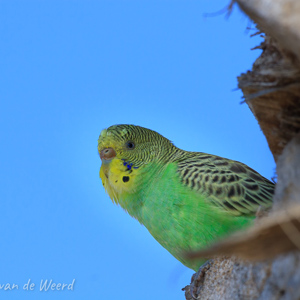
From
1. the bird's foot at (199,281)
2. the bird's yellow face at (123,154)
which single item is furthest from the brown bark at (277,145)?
the bird's yellow face at (123,154)

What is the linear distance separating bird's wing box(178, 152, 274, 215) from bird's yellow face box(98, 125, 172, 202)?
2.74 ft

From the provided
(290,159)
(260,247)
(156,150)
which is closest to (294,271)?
(260,247)

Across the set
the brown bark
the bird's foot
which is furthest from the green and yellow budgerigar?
the brown bark

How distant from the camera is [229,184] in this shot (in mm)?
6559

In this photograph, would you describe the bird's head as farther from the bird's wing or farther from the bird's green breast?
the bird's wing

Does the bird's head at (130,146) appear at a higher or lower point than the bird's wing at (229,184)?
higher

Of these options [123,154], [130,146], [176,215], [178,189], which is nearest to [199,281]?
[176,215]

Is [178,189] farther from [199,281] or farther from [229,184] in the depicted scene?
[199,281]

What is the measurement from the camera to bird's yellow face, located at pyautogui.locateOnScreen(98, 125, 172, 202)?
7.73 metres

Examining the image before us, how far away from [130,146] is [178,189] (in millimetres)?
1578

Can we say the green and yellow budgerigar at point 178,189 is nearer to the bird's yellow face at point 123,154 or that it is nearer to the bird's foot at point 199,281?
the bird's yellow face at point 123,154

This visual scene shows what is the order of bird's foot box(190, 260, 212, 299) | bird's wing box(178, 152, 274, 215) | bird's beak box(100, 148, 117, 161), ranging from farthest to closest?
1. bird's beak box(100, 148, 117, 161)
2. bird's wing box(178, 152, 274, 215)
3. bird's foot box(190, 260, 212, 299)

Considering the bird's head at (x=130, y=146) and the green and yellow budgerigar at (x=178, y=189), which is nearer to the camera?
the green and yellow budgerigar at (x=178, y=189)

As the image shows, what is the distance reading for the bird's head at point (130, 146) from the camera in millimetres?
7875
